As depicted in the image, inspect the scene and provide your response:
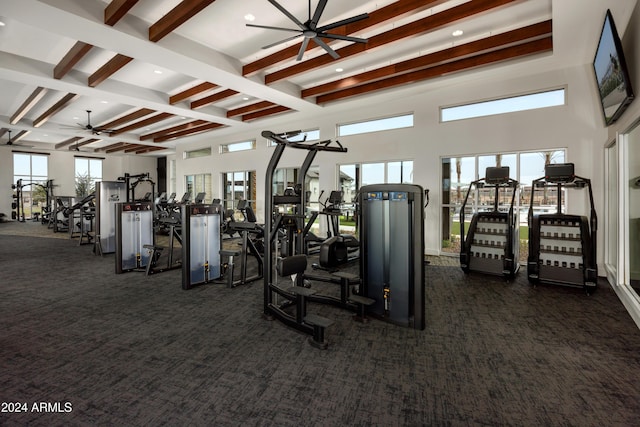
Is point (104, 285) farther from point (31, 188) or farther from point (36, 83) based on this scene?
point (31, 188)

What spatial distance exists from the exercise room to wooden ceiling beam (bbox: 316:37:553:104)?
36mm

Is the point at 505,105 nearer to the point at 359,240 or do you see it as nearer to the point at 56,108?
the point at 359,240

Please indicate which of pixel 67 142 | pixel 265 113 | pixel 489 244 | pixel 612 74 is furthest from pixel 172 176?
pixel 612 74

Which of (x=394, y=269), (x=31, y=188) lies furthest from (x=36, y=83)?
(x=31, y=188)

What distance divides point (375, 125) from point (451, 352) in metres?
6.64

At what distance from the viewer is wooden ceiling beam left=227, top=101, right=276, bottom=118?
8.49 meters

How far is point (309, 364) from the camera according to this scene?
7.92 feet

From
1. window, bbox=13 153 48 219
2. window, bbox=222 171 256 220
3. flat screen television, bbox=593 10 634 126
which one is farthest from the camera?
window, bbox=13 153 48 219

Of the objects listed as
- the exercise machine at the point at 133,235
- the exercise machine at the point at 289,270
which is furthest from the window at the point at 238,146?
the exercise machine at the point at 289,270

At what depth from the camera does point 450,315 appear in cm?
347

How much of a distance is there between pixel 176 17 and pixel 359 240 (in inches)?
156

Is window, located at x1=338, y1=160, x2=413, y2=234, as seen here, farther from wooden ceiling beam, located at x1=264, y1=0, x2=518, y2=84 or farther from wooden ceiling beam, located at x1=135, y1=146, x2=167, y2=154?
wooden ceiling beam, located at x1=135, y1=146, x2=167, y2=154

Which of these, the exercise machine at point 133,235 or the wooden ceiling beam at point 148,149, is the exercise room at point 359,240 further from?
the wooden ceiling beam at point 148,149

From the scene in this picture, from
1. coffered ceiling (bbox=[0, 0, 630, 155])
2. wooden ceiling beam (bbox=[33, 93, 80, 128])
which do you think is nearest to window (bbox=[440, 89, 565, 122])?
coffered ceiling (bbox=[0, 0, 630, 155])
